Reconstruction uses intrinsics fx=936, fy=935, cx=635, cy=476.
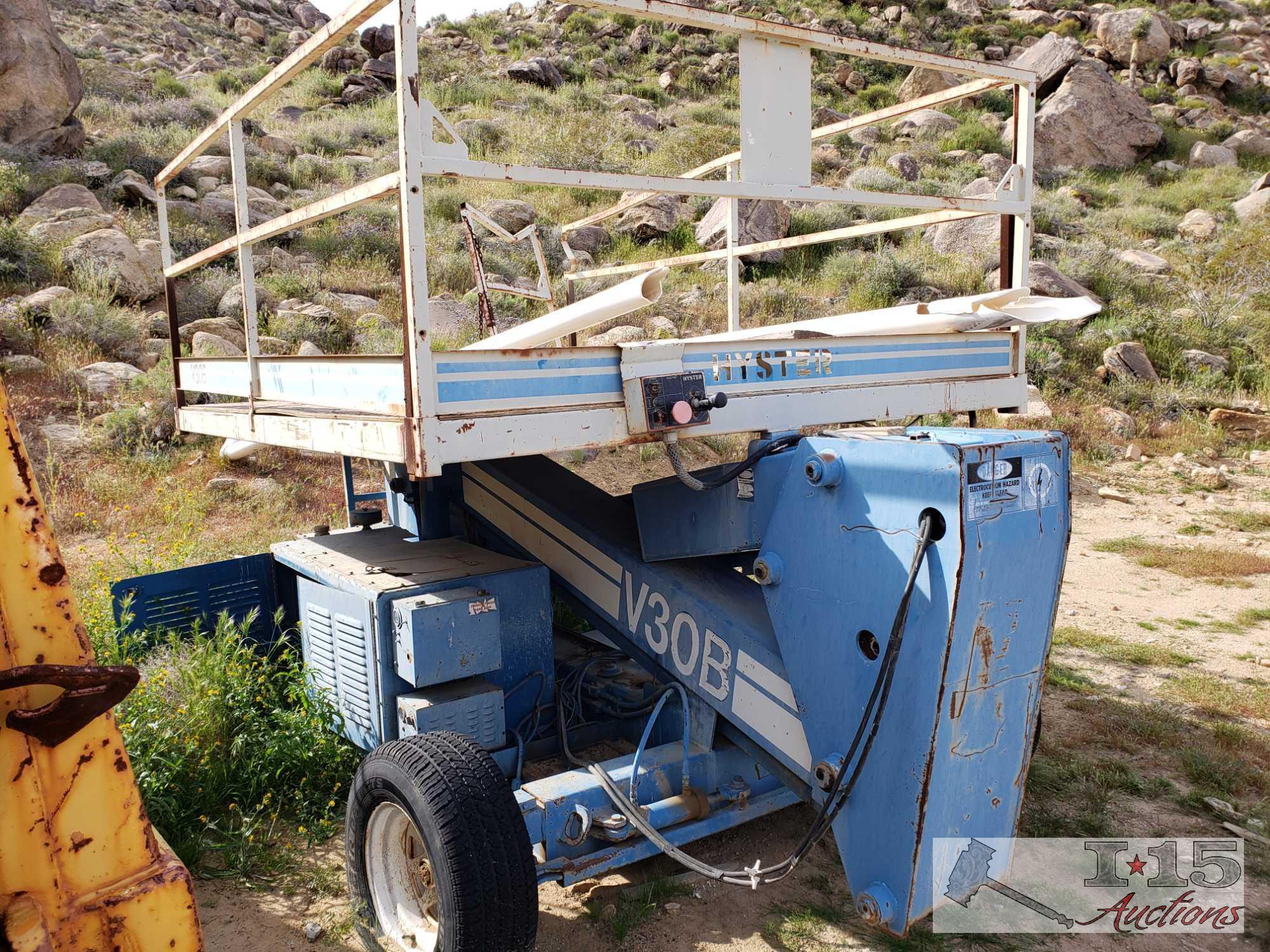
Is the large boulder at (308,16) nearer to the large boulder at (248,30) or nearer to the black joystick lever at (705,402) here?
the large boulder at (248,30)

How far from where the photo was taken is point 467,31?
32.9 metres

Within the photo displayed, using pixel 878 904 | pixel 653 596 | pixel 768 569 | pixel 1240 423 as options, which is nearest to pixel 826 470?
pixel 768 569

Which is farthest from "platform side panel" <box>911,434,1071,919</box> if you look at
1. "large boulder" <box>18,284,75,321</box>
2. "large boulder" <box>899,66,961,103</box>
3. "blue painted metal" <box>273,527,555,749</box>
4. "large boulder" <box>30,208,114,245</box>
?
"large boulder" <box>899,66,961,103</box>

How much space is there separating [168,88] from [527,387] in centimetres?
2383

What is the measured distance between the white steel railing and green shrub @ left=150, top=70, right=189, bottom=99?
66.8 ft

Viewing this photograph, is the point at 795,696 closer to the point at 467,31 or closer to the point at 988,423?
the point at 988,423

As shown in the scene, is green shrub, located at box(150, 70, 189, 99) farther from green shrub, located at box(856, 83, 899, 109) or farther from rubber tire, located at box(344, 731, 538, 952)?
rubber tire, located at box(344, 731, 538, 952)

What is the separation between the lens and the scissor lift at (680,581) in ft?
8.25

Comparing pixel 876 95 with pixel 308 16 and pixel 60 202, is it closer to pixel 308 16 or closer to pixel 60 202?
pixel 60 202

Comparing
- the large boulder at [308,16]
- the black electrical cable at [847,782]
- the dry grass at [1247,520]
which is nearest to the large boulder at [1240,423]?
the dry grass at [1247,520]

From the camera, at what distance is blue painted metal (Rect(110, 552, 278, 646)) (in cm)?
456

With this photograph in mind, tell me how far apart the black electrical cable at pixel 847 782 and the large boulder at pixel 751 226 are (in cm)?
1212

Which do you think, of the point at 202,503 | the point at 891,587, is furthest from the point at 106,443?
the point at 891,587

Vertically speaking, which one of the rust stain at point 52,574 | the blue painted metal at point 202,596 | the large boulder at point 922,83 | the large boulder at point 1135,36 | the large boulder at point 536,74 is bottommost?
the blue painted metal at point 202,596
